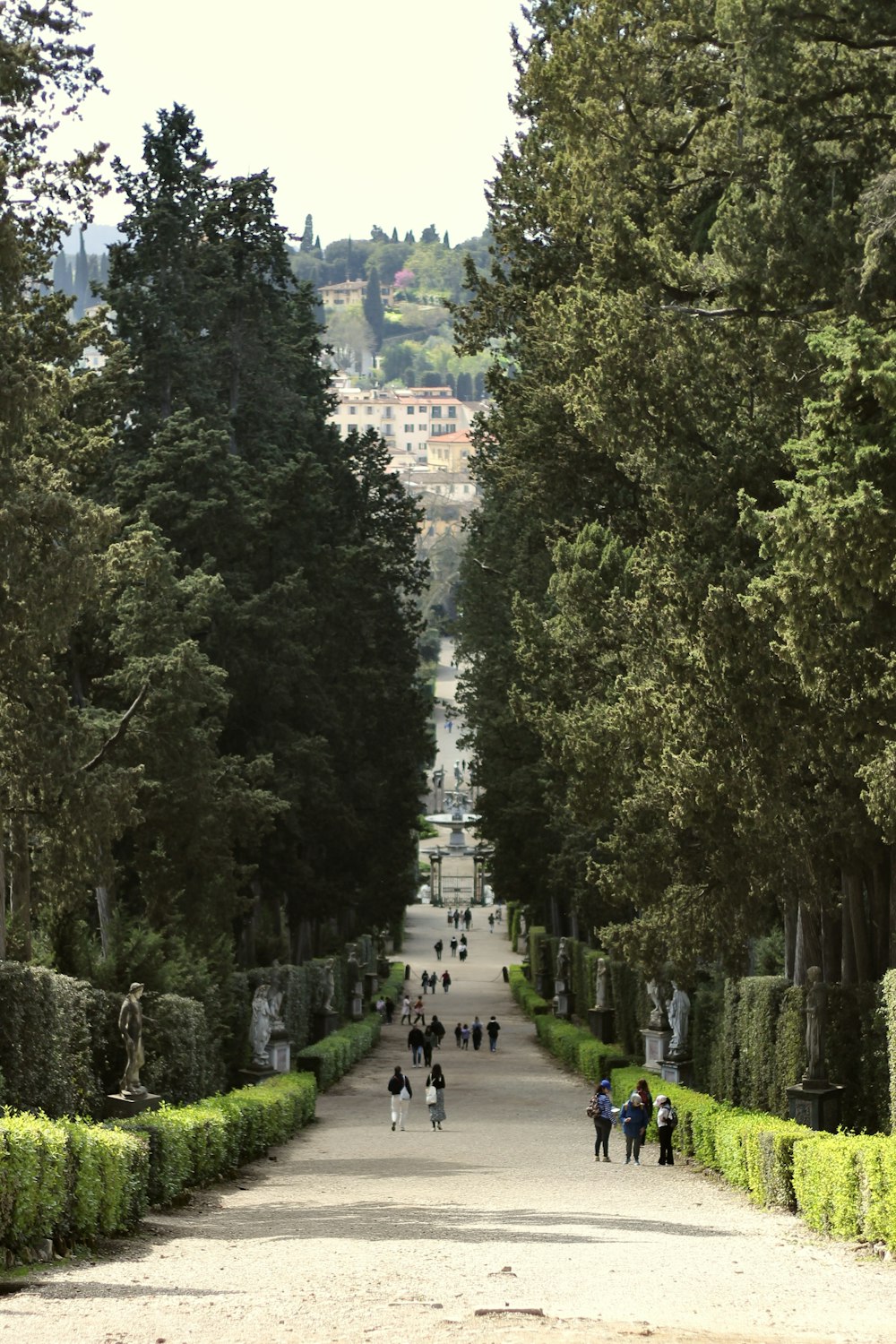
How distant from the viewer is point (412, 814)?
48188 mm

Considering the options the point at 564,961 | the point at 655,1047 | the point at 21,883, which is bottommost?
the point at 655,1047

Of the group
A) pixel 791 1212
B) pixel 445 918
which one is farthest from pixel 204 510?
pixel 445 918

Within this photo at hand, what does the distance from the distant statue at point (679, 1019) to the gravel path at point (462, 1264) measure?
4732 millimetres

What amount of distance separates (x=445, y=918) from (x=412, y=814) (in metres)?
54.1

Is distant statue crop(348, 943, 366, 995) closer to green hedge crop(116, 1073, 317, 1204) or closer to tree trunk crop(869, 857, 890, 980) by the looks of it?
green hedge crop(116, 1073, 317, 1204)

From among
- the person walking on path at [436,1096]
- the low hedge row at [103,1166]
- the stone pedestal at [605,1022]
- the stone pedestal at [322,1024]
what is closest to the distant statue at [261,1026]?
the person walking on path at [436,1096]

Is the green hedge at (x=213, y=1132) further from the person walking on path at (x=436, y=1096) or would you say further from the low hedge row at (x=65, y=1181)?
the person walking on path at (x=436, y=1096)

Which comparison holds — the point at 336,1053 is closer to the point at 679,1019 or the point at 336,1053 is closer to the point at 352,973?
the point at 679,1019

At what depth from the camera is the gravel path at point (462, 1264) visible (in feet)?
33.2

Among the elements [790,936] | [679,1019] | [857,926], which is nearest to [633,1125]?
[857,926]

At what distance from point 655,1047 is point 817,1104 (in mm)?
10747

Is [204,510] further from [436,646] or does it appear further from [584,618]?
[436,646]

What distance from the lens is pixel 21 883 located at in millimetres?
25234

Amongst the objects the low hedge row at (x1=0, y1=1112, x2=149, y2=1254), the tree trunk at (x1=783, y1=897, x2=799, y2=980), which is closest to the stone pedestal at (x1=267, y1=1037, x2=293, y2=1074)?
the tree trunk at (x1=783, y1=897, x2=799, y2=980)
